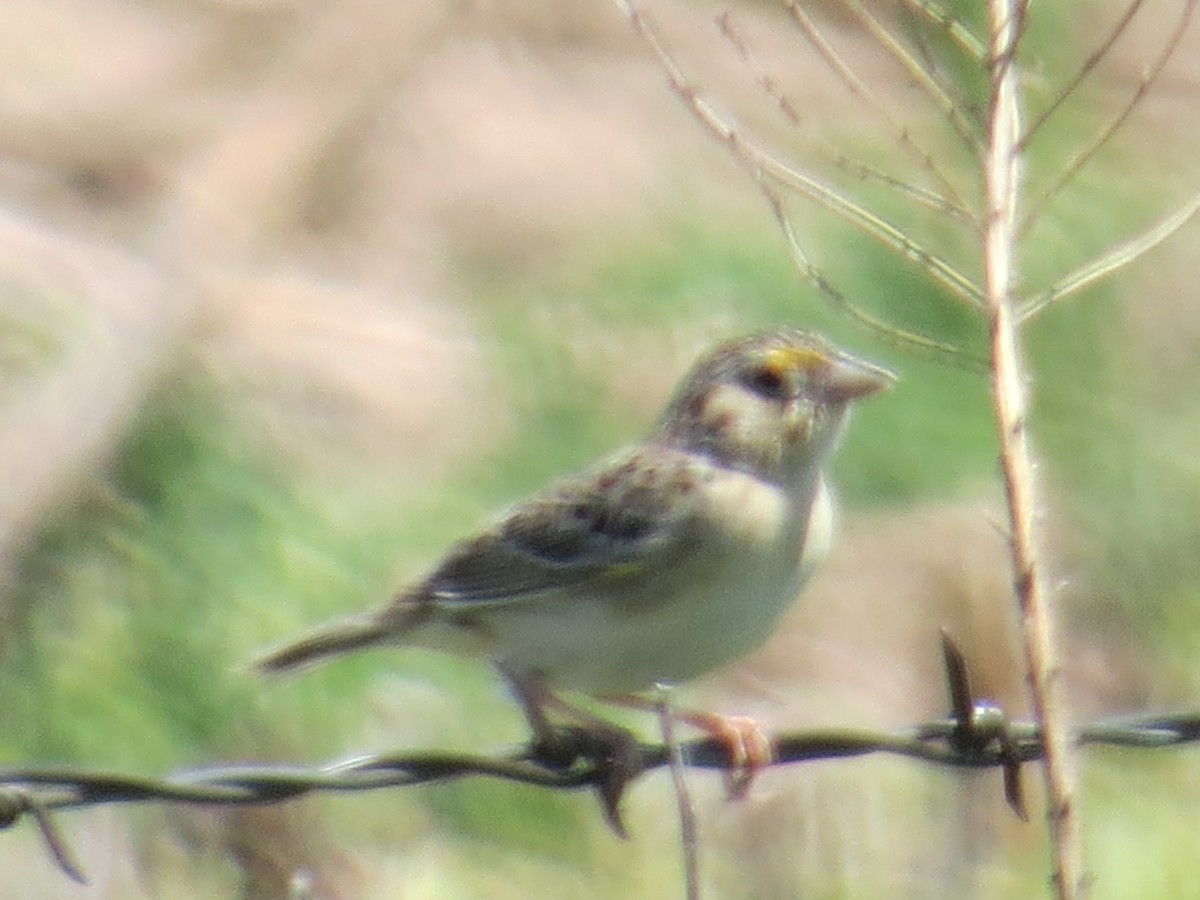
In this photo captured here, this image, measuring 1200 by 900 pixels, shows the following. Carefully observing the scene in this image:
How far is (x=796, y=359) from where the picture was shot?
403 centimetres

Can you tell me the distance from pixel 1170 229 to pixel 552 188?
444 centimetres

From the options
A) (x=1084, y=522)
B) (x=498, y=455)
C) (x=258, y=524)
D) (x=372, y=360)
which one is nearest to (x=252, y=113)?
(x=372, y=360)

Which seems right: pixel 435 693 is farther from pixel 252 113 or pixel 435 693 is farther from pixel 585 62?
pixel 585 62

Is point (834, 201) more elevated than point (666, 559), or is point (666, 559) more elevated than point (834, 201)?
point (834, 201)

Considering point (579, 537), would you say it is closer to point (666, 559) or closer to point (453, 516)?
point (666, 559)

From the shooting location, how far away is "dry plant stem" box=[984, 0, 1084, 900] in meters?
2.40

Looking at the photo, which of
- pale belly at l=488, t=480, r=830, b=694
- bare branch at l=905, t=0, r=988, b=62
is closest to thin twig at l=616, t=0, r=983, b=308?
bare branch at l=905, t=0, r=988, b=62

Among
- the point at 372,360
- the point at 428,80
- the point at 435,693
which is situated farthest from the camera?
the point at 428,80

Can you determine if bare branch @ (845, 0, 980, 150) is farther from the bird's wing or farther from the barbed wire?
the bird's wing

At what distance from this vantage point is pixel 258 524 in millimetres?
4250

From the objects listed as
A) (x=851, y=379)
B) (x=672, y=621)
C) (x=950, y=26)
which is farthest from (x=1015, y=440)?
(x=851, y=379)

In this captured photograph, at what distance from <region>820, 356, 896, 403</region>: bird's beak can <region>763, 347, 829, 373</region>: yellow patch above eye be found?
2cm

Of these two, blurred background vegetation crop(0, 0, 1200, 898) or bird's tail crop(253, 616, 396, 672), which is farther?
blurred background vegetation crop(0, 0, 1200, 898)

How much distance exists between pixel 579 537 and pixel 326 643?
46cm
